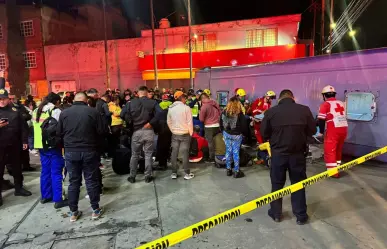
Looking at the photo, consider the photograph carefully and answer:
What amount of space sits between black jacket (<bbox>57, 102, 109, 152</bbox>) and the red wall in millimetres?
18086

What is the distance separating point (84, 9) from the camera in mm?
30453

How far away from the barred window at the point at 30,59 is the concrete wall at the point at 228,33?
36.2 ft

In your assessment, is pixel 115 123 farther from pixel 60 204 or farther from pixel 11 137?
pixel 60 204

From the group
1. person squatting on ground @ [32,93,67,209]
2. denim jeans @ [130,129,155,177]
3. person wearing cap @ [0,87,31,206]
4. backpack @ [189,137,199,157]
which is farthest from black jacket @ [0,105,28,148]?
backpack @ [189,137,199,157]

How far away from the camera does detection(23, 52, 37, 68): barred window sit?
26.8 m

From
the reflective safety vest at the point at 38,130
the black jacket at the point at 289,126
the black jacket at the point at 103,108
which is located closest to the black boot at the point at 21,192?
the reflective safety vest at the point at 38,130

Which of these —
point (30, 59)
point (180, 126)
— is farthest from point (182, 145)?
point (30, 59)

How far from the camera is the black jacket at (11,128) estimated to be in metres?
5.18

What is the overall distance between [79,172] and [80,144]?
454 millimetres

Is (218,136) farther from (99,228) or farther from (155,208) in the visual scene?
(99,228)

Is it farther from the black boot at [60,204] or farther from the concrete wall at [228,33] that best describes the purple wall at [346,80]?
the concrete wall at [228,33]

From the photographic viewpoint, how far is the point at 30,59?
26.9 meters

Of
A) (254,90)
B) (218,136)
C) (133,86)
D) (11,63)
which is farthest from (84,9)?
(218,136)

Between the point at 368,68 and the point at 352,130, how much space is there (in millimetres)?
1570
